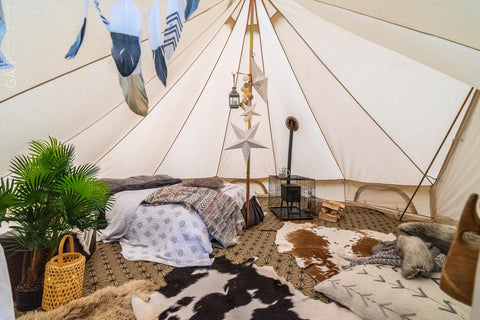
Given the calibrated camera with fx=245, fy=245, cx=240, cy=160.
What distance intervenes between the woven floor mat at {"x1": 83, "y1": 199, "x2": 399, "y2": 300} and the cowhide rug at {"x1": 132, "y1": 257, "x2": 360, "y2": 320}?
14 centimetres

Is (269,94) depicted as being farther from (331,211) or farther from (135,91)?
(135,91)

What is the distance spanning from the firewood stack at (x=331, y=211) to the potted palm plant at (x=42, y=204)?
3090mm

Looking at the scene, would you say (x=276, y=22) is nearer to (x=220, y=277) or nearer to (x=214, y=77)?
(x=214, y=77)

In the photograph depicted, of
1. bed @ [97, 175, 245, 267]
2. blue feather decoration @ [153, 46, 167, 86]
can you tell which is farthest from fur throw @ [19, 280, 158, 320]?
blue feather decoration @ [153, 46, 167, 86]

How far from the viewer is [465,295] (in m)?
0.59

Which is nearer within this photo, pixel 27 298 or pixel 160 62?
pixel 27 298

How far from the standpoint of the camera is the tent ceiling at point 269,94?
1.37m

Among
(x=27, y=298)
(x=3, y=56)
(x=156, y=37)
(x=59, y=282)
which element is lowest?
(x=27, y=298)

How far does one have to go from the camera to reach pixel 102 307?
154cm

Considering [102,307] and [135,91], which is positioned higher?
[135,91]

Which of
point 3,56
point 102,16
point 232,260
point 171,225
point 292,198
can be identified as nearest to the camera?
Result: point 3,56

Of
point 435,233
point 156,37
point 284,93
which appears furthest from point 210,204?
point 284,93

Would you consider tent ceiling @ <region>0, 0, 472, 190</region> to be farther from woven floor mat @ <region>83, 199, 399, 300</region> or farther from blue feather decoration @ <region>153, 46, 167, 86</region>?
woven floor mat @ <region>83, 199, 399, 300</region>

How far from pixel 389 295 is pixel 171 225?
1821 mm
